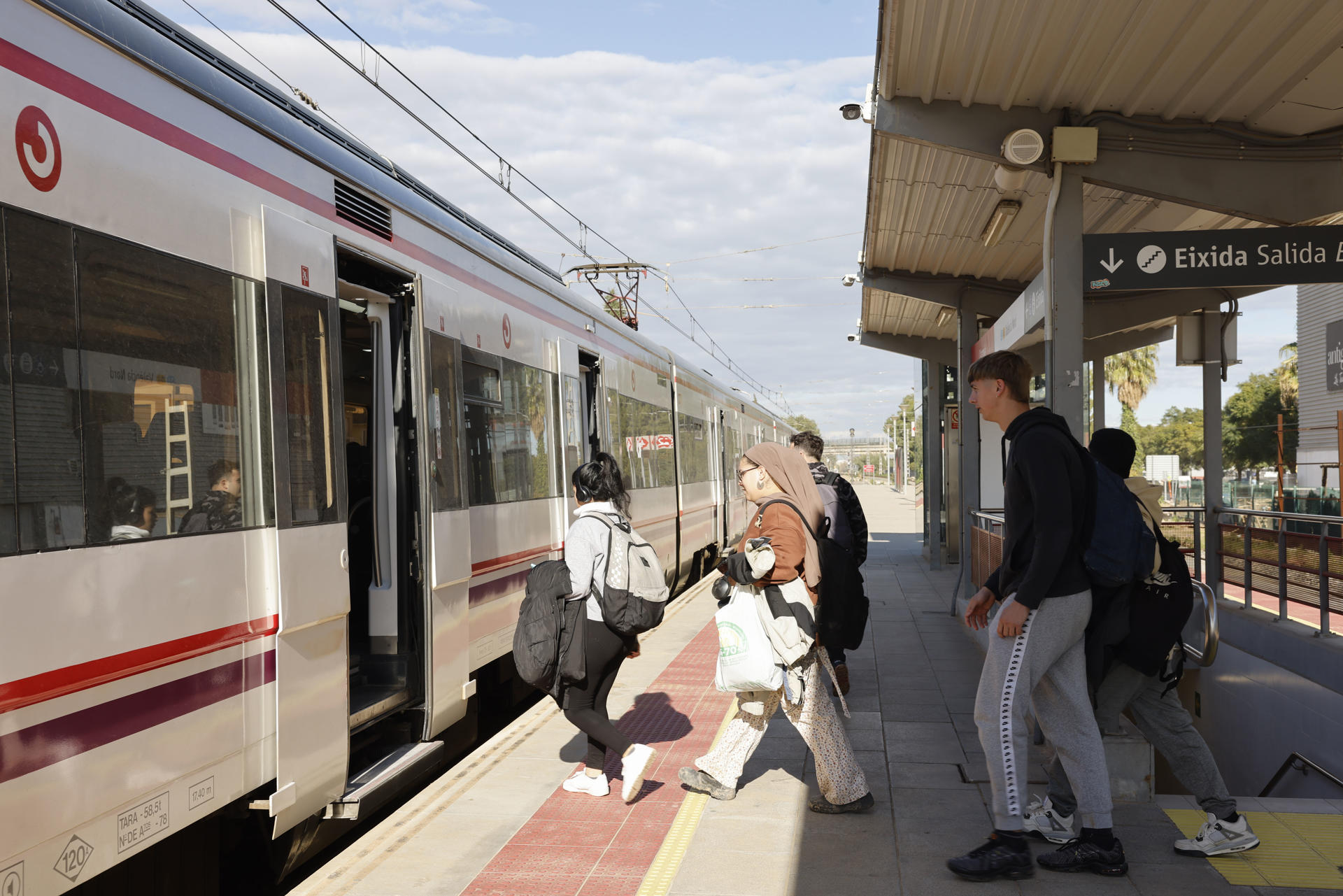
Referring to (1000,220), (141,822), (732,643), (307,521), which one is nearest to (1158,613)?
(732,643)

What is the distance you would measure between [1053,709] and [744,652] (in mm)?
1330

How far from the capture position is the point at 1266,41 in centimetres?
636

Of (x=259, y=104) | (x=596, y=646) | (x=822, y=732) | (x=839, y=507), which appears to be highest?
(x=259, y=104)

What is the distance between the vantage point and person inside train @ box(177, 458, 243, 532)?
3744 millimetres

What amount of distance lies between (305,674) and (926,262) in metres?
10.3

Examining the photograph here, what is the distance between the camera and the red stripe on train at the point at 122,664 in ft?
9.46

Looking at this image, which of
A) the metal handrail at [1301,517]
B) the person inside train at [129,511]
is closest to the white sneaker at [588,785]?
the person inside train at [129,511]

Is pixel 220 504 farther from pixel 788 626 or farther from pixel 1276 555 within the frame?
pixel 1276 555

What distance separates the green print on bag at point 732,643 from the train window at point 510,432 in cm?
210

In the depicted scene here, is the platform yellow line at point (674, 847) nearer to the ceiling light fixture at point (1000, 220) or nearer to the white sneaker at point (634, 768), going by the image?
the white sneaker at point (634, 768)

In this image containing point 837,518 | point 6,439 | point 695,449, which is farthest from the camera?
point 695,449

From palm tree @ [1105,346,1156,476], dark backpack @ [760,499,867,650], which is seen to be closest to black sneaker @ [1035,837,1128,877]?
dark backpack @ [760,499,867,650]

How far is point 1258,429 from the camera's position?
184 ft

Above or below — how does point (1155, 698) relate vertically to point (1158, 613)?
below
